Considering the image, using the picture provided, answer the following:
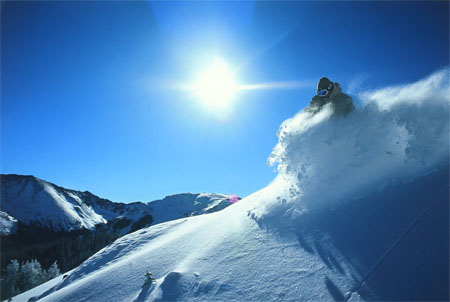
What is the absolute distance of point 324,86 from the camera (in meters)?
9.86

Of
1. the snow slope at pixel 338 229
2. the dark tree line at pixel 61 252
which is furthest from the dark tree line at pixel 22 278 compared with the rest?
the snow slope at pixel 338 229

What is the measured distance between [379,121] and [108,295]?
11.4m

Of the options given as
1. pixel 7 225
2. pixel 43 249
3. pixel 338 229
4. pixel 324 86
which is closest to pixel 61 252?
pixel 43 249

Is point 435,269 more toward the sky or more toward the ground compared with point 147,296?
more toward the ground

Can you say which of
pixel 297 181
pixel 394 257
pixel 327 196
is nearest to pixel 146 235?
pixel 297 181

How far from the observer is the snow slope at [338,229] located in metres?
4.24

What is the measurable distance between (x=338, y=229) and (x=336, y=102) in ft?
18.4

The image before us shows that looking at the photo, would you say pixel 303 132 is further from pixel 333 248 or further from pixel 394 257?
pixel 394 257

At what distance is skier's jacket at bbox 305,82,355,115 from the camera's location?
859cm

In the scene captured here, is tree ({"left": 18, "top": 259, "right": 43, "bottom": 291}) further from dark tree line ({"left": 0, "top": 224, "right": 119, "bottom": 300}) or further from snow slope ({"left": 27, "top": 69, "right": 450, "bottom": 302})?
snow slope ({"left": 27, "top": 69, "right": 450, "bottom": 302})

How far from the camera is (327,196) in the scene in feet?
22.9

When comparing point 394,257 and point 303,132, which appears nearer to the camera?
point 394,257

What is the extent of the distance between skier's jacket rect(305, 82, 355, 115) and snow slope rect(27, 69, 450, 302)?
1.57ft

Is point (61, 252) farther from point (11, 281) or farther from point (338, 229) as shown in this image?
point (338, 229)
